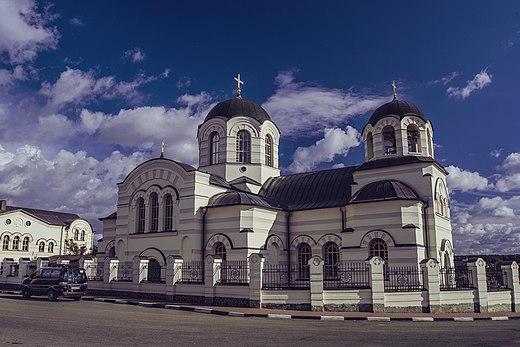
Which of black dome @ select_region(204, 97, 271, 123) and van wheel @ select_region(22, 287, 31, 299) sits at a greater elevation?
black dome @ select_region(204, 97, 271, 123)

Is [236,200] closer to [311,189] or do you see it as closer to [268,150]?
[311,189]

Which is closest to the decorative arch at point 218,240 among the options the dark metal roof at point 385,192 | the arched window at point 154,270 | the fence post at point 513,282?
the arched window at point 154,270

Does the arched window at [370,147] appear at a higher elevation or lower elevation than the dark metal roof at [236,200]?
higher

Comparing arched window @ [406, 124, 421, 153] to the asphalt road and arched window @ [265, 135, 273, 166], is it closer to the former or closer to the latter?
arched window @ [265, 135, 273, 166]

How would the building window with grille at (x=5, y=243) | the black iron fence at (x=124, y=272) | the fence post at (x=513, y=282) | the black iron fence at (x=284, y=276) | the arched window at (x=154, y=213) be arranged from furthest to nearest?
the building window with grille at (x=5, y=243) < the arched window at (x=154, y=213) < the black iron fence at (x=124, y=272) < the fence post at (x=513, y=282) < the black iron fence at (x=284, y=276)

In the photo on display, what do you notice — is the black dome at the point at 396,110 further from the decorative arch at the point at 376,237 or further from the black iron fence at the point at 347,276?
the black iron fence at the point at 347,276

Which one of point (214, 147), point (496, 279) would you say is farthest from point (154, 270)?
point (496, 279)

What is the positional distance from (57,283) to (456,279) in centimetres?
1737

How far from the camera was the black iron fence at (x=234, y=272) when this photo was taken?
20266mm

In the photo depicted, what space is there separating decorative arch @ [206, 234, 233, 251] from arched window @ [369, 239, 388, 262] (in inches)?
269

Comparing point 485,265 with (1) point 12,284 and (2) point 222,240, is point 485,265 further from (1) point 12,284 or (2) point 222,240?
(1) point 12,284

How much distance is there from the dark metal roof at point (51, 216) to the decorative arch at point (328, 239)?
3863cm

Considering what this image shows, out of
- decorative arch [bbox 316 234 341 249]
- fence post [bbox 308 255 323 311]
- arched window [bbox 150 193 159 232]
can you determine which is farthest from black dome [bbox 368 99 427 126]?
arched window [bbox 150 193 159 232]

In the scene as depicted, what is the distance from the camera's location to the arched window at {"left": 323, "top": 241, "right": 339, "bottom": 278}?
23562mm
